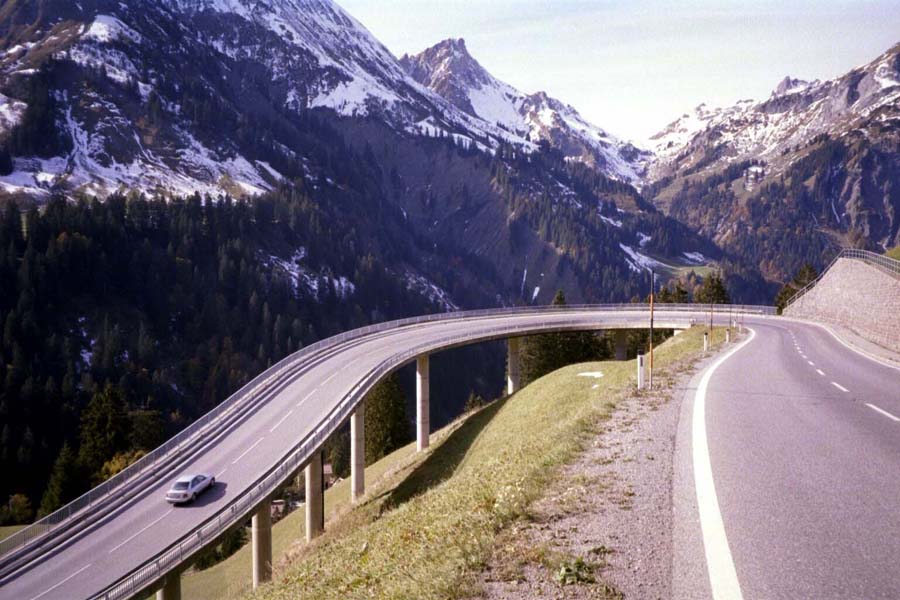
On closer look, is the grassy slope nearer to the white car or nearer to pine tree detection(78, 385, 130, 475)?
the white car

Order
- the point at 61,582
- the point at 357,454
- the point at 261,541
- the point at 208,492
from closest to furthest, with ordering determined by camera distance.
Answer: the point at 61,582 < the point at 208,492 < the point at 261,541 < the point at 357,454

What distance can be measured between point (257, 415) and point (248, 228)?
157838 millimetres

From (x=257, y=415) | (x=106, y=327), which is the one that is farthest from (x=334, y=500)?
(x=106, y=327)

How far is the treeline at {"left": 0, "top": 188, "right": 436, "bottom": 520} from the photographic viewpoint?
102m

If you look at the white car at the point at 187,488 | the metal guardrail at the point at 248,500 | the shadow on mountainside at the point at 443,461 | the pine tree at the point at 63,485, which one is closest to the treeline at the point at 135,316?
the pine tree at the point at 63,485

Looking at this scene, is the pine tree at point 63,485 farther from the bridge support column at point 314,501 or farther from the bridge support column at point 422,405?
the bridge support column at point 314,501

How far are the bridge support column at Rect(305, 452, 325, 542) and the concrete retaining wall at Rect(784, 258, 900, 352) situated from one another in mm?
32236

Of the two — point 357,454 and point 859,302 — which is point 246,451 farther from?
point 859,302

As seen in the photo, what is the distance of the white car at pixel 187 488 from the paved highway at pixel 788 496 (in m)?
24.4

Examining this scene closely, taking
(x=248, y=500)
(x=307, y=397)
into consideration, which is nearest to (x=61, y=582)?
(x=248, y=500)

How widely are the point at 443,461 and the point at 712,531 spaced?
1448 inches

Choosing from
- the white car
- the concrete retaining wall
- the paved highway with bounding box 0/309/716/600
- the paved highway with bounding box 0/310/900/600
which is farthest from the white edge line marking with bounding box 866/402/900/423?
the white car

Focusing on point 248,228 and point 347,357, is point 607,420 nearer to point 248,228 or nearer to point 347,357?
point 347,357

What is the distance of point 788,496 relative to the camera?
29.8ft
